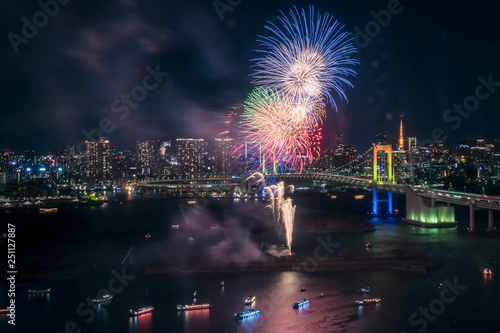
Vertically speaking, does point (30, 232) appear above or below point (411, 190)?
below

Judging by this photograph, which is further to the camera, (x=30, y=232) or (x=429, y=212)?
(x=30, y=232)

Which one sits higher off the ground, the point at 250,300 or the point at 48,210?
the point at 48,210

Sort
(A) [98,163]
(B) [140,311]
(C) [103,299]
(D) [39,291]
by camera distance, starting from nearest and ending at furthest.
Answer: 1. (B) [140,311]
2. (C) [103,299]
3. (D) [39,291]
4. (A) [98,163]

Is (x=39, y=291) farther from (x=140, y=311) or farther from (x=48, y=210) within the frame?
(x=48, y=210)

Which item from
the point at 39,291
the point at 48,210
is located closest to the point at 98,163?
the point at 48,210

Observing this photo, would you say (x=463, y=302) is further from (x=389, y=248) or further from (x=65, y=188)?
(x=65, y=188)

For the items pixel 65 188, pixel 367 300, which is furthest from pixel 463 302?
pixel 65 188

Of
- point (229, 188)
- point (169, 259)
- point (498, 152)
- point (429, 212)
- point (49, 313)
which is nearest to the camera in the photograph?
point (49, 313)

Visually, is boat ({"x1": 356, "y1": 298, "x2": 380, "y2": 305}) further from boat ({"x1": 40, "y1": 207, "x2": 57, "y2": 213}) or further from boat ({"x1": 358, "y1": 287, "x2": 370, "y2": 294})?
boat ({"x1": 40, "y1": 207, "x2": 57, "y2": 213})
